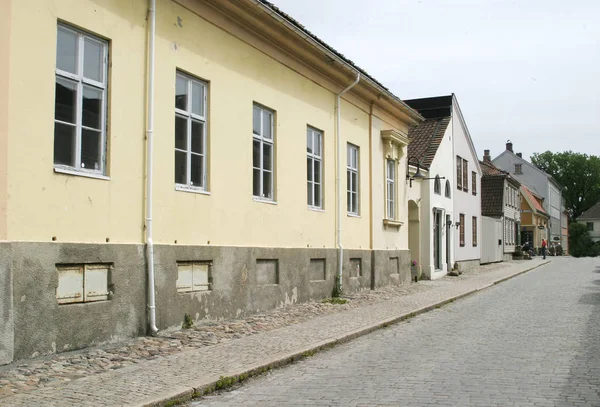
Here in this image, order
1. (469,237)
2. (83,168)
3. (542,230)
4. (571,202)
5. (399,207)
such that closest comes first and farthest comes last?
(83,168) < (399,207) < (469,237) < (542,230) < (571,202)

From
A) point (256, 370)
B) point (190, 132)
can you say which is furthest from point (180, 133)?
point (256, 370)

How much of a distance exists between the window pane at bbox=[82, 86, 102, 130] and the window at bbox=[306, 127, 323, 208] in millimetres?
6616

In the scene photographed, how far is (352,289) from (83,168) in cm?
969

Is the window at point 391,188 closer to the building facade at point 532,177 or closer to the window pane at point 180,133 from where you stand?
the window pane at point 180,133

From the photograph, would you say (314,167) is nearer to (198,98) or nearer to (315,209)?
(315,209)

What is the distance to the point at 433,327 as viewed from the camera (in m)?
11.4

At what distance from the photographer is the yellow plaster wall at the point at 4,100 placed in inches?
281

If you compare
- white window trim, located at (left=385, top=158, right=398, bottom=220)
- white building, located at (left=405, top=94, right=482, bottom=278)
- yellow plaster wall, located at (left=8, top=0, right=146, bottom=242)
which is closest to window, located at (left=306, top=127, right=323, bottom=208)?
Result: white window trim, located at (left=385, top=158, right=398, bottom=220)

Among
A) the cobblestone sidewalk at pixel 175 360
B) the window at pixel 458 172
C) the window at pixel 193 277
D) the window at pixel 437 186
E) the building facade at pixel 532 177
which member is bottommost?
the cobblestone sidewalk at pixel 175 360

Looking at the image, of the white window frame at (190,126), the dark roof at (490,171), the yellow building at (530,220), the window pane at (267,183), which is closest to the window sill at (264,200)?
the window pane at (267,183)

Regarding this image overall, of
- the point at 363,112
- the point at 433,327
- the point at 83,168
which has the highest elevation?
the point at 363,112

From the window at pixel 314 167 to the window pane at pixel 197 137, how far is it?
4146mm

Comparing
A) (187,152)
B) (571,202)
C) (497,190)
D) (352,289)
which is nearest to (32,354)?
(187,152)

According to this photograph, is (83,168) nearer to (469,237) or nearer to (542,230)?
(469,237)
